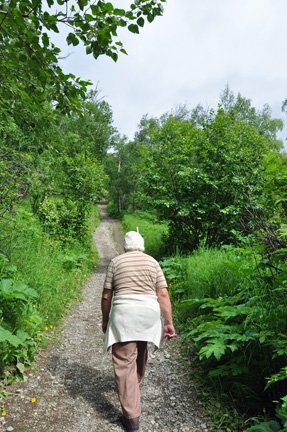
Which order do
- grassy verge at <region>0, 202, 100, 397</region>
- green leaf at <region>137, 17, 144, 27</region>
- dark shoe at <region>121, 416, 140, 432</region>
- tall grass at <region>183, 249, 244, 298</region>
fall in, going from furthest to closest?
tall grass at <region>183, 249, 244, 298</region>, grassy verge at <region>0, 202, 100, 397</region>, dark shoe at <region>121, 416, 140, 432</region>, green leaf at <region>137, 17, 144, 27</region>

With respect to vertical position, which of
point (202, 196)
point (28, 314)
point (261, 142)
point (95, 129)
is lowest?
point (28, 314)

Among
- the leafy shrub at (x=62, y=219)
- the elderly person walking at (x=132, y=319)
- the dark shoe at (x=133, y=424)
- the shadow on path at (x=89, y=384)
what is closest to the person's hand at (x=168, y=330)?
the elderly person walking at (x=132, y=319)

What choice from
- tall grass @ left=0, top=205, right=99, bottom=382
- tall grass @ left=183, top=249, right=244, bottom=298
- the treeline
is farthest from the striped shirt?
tall grass @ left=183, top=249, right=244, bottom=298

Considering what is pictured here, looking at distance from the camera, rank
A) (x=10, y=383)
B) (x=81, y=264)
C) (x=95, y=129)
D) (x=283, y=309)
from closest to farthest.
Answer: (x=283, y=309)
(x=10, y=383)
(x=81, y=264)
(x=95, y=129)

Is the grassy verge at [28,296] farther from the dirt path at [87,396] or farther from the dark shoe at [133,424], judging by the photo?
the dark shoe at [133,424]

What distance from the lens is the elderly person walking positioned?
2.69 m

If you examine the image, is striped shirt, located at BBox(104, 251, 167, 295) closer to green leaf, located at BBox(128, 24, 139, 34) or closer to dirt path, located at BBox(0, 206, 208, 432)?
dirt path, located at BBox(0, 206, 208, 432)

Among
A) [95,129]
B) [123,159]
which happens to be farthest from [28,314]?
[123,159]

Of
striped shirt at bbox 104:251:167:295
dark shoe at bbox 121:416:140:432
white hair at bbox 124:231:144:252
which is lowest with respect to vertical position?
dark shoe at bbox 121:416:140:432

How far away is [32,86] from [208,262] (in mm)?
4810

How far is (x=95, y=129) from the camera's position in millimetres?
31750

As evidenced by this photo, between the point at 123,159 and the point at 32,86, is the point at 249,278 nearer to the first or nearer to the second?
the point at 32,86

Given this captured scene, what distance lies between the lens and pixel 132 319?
8.98 feet

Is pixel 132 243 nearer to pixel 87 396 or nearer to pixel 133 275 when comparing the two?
pixel 133 275
